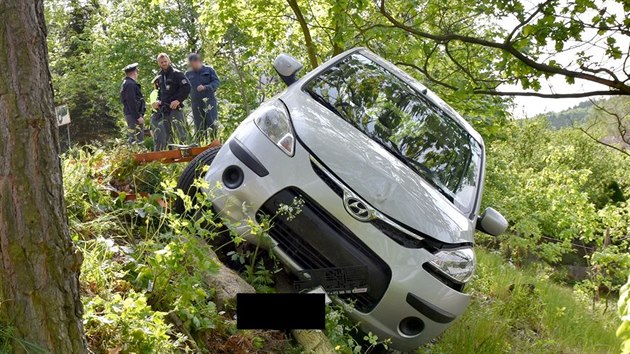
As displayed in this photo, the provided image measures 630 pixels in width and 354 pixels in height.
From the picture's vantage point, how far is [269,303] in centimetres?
360

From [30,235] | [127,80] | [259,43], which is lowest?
[30,235]

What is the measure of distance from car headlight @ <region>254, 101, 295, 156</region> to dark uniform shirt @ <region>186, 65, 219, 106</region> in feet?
16.5

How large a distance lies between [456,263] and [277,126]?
163cm

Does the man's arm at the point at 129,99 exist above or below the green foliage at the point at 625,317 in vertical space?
above

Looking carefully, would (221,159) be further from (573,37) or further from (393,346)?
(573,37)

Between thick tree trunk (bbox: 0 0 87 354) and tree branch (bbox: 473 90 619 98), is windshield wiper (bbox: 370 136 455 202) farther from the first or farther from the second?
thick tree trunk (bbox: 0 0 87 354)

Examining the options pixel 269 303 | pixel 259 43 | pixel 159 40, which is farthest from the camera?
pixel 159 40

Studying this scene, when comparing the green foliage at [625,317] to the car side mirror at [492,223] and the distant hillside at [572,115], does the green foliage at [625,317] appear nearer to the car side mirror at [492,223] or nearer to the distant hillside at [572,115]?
the car side mirror at [492,223]

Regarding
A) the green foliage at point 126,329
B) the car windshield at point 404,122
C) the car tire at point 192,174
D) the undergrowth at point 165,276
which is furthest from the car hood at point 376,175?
the green foliage at point 126,329

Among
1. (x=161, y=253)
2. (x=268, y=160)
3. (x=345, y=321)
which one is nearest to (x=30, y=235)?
(x=161, y=253)

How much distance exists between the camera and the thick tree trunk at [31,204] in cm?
263

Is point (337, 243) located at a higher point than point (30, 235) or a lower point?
lower

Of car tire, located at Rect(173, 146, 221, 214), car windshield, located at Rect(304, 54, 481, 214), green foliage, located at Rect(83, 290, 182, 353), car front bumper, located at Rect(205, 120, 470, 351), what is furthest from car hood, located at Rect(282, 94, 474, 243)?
green foliage, located at Rect(83, 290, 182, 353)

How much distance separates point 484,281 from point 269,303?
224 inches
